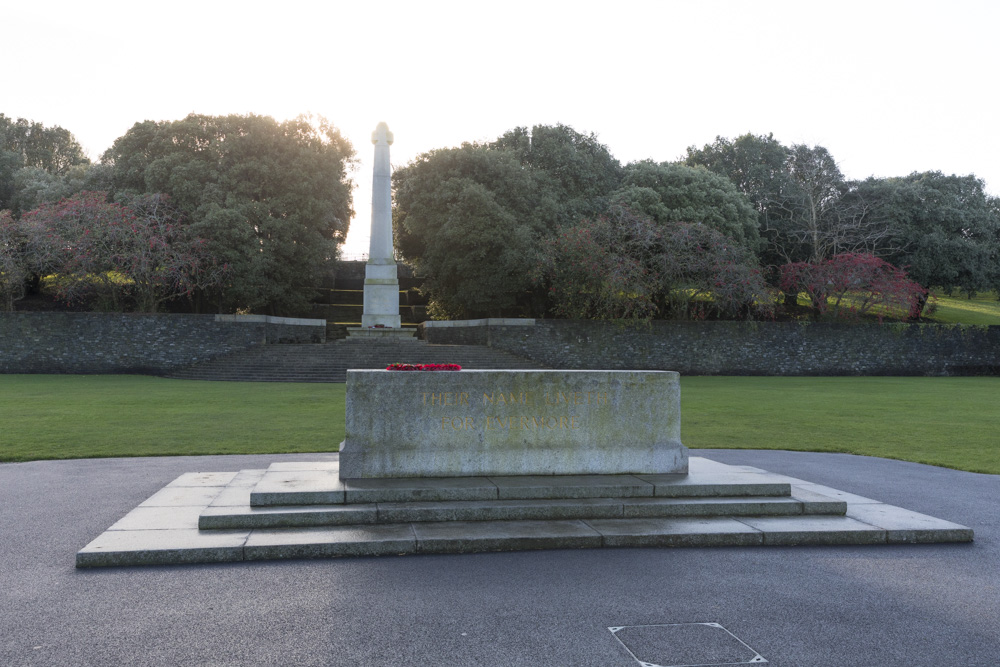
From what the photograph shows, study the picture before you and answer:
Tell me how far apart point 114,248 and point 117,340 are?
3.63 m

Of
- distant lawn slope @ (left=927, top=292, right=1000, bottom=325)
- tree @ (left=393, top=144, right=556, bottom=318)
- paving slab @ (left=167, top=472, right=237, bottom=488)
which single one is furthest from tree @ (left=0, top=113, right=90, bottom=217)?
distant lawn slope @ (left=927, top=292, right=1000, bottom=325)

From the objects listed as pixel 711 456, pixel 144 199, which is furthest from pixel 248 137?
pixel 711 456

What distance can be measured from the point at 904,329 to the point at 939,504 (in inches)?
1100

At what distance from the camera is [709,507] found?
674 cm

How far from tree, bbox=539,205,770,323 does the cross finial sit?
772 centimetres

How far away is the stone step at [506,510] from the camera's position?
20.3 ft

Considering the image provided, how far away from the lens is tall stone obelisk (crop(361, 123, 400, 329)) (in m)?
28.2

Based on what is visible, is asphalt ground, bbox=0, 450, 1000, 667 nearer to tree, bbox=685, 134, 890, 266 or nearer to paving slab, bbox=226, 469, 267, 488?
paving slab, bbox=226, 469, 267, 488

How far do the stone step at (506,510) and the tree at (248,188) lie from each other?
78.8 feet

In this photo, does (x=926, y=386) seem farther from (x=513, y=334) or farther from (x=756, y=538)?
(x=756, y=538)

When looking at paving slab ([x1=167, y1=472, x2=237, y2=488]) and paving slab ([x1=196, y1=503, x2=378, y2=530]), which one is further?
paving slab ([x1=167, y1=472, x2=237, y2=488])

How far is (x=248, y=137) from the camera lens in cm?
3095

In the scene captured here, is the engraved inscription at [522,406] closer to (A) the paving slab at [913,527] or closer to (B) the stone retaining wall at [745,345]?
(A) the paving slab at [913,527]

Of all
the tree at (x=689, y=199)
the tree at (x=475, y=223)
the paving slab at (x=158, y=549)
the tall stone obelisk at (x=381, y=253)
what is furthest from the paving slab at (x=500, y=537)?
the tree at (x=689, y=199)
